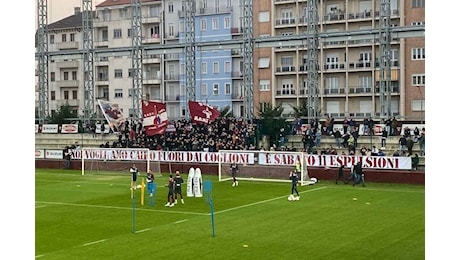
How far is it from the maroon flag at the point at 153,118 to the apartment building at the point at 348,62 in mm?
29625

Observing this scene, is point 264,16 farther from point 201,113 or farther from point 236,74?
point 201,113

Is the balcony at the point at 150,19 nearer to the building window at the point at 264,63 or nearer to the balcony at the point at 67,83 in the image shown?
the balcony at the point at 67,83

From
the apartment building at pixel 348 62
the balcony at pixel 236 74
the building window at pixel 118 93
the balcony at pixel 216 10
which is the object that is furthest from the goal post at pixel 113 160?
the building window at pixel 118 93

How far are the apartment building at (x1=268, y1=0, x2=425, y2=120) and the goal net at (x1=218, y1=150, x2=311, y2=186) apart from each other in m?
29.2

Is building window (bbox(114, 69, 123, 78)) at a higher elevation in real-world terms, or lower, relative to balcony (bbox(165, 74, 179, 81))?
higher

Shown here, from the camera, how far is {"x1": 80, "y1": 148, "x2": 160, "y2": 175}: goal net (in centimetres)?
4681

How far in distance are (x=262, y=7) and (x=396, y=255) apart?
64907 mm

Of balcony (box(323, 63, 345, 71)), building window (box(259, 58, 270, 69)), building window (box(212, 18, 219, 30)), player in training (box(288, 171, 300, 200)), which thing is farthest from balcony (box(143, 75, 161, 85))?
player in training (box(288, 171, 300, 200))

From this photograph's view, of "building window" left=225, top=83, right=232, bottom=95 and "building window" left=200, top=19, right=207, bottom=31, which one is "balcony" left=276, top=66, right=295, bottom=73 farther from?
"building window" left=200, top=19, right=207, bottom=31

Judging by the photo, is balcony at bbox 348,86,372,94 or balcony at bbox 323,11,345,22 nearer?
balcony at bbox 348,86,372,94

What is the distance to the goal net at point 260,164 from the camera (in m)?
40.7

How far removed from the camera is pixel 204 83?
85062 mm
